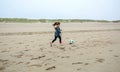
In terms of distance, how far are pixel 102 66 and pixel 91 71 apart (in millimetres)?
627

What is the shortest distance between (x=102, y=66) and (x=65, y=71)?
1285mm

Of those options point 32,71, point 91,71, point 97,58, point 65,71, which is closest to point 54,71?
point 65,71

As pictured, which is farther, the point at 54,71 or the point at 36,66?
the point at 36,66

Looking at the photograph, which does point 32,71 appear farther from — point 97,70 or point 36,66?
point 97,70

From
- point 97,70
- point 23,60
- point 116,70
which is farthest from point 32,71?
point 116,70

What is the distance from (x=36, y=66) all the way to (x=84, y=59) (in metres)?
1.91

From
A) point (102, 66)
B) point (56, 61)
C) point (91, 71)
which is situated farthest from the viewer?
point (56, 61)

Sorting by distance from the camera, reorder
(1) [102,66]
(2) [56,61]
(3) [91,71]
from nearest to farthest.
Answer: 1. (3) [91,71]
2. (1) [102,66]
3. (2) [56,61]

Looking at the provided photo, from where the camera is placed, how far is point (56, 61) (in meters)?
6.38

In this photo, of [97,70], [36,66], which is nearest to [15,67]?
[36,66]

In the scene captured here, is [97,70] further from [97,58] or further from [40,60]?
[40,60]

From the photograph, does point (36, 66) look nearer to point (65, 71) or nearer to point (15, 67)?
point (15, 67)

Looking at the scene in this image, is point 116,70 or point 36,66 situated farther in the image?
point 36,66

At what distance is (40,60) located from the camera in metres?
6.54
